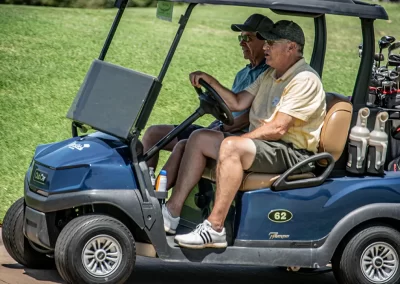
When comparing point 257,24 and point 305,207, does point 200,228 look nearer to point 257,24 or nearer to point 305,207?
point 305,207

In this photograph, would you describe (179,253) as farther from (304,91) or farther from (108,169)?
(304,91)

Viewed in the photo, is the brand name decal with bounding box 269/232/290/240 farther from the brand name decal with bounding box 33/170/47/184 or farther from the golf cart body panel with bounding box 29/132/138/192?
the brand name decal with bounding box 33/170/47/184

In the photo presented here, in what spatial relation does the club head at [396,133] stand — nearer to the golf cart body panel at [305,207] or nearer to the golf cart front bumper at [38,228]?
the golf cart body panel at [305,207]

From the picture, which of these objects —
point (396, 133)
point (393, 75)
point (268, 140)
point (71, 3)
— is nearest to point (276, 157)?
point (268, 140)

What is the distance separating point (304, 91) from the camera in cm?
571

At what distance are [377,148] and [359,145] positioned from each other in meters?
0.12

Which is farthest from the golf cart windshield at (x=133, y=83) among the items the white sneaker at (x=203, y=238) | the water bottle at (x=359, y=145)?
the white sneaker at (x=203, y=238)

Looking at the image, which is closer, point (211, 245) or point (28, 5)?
point (211, 245)

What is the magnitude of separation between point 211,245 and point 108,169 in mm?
701

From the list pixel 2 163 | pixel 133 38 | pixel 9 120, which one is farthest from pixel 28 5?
pixel 2 163

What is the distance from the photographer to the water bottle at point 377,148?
5941mm

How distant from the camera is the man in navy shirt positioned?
6.01 metres

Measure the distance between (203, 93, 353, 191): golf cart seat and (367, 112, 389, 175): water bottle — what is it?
0.20 meters

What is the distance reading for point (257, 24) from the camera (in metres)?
6.09
